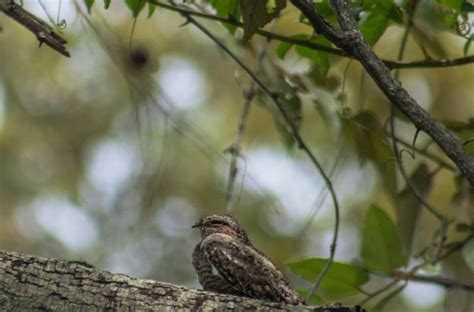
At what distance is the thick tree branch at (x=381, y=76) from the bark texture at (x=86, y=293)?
60 cm

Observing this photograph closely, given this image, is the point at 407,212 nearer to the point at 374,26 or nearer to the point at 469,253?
the point at 469,253

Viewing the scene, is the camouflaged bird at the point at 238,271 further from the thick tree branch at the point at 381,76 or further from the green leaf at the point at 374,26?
the green leaf at the point at 374,26

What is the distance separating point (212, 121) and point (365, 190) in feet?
4.62

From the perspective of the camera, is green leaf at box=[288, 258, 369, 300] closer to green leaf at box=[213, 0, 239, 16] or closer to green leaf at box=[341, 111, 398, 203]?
green leaf at box=[341, 111, 398, 203]

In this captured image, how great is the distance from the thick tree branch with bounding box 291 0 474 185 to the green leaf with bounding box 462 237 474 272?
4.06 feet

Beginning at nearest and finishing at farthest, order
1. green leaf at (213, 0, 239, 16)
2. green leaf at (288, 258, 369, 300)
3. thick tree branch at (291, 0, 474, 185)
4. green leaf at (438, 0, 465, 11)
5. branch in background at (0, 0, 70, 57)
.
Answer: thick tree branch at (291, 0, 474, 185), branch in background at (0, 0, 70, 57), green leaf at (438, 0, 465, 11), green leaf at (213, 0, 239, 16), green leaf at (288, 258, 369, 300)

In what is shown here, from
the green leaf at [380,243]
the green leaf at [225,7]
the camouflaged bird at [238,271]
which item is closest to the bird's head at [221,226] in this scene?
the camouflaged bird at [238,271]

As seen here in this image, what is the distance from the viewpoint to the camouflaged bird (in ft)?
11.1

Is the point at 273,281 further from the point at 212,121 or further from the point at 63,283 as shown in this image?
the point at 212,121

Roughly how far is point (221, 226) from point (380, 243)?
0.77 meters

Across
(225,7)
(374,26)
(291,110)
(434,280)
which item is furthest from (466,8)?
(434,280)

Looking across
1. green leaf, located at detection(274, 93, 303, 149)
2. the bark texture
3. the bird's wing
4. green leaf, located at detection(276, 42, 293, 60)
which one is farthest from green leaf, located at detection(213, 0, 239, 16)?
the bark texture

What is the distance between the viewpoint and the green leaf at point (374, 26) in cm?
361

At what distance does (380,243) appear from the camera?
402 centimetres
